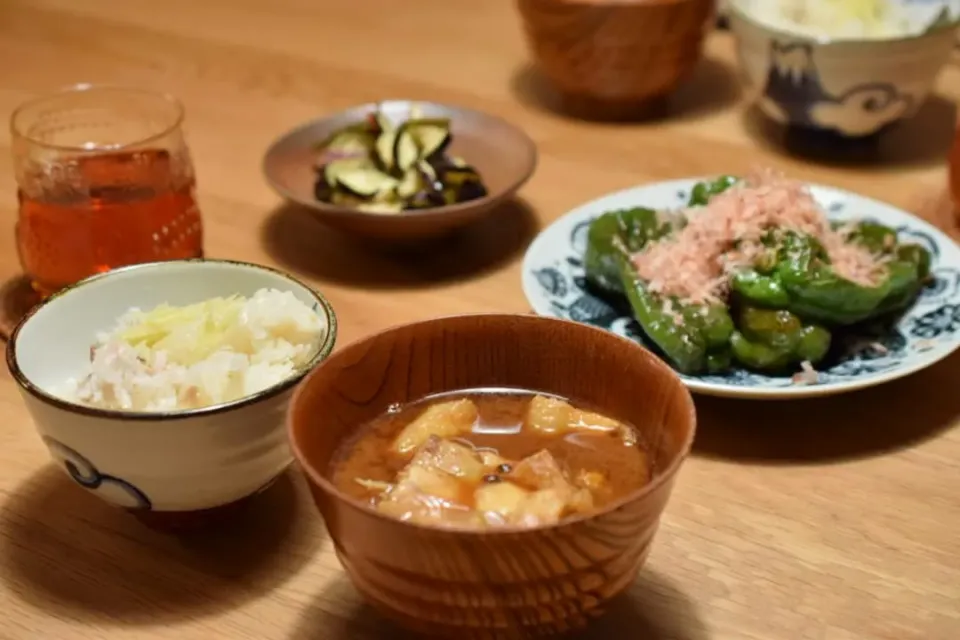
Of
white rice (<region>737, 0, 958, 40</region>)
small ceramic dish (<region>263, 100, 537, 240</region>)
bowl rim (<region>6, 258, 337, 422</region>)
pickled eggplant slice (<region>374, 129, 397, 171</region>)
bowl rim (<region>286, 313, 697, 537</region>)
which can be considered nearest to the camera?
bowl rim (<region>286, 313, 697, 537</region>)

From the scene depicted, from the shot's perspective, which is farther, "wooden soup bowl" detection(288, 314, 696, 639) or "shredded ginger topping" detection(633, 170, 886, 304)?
"shredded ginger topping" detection(633, 170, 886, 304)

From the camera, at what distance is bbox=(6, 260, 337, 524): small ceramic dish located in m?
0.76

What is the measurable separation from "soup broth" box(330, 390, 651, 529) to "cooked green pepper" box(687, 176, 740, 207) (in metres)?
0.46

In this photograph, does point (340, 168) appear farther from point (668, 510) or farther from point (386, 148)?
point (668, 510)

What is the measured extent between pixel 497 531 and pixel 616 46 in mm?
1130

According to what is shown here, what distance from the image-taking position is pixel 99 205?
3.65 ft

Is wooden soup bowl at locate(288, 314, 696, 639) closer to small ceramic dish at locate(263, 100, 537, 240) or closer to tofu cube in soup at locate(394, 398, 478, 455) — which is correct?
tofu cube in soup at locate(394, 398, 478, 455)

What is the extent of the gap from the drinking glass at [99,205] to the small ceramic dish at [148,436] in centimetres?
20

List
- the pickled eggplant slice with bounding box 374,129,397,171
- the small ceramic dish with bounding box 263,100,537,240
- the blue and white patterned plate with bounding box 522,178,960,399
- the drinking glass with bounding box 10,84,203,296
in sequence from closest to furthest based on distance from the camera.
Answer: the blue and white patterned plate with bounding box 522,178,960,399 → the drinking glass with bounding box 10,84,203,296 → the small ceramic dish with bounding box 263,100,537,240 → the pickled eggplant slice with bounding box 374,129,397,171

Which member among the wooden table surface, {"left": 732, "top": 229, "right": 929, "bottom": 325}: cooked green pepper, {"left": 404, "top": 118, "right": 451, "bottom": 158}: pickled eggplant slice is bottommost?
the wooden table surface

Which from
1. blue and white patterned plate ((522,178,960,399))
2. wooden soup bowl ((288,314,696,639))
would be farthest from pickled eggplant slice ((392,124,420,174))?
wooden soup bowl ((288,314,696,639))

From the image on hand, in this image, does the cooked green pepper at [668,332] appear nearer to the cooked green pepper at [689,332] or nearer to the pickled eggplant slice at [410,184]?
the cooked green pepper at [689,332]

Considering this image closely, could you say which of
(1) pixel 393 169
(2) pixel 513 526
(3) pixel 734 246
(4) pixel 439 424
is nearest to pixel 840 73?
(3) pixel 734 246

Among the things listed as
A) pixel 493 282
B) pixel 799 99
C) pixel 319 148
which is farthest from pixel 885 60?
pixel 319 148
